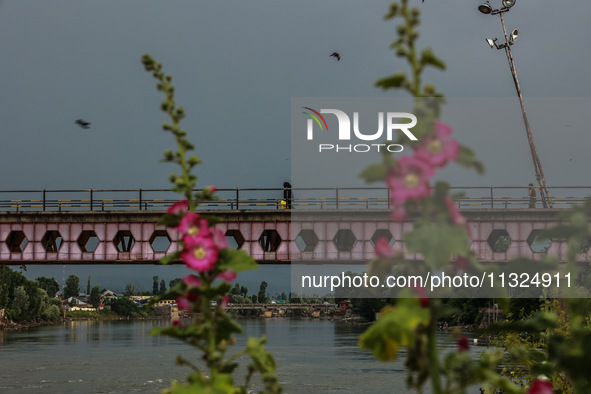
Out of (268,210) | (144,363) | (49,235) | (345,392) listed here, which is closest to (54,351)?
(144,363)

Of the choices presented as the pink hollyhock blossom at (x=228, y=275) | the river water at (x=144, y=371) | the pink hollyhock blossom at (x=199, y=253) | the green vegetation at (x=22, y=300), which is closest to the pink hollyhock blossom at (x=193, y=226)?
the pink hollyhock blossom at (x=199, y=253)

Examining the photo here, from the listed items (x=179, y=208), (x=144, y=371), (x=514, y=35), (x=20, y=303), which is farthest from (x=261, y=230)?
(x=20, y=303)

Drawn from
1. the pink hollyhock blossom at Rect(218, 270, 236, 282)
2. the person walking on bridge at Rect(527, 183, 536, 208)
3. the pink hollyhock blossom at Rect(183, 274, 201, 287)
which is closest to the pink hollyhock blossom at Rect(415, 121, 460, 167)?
the pink hollyhock blossom at Rect(218, 270, 236, 282)

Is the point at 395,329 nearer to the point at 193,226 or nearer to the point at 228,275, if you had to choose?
the point at 228,275

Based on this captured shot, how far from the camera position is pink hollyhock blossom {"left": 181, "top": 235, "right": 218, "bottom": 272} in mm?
3119

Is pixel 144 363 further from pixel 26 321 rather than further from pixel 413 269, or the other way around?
pixel 26 321

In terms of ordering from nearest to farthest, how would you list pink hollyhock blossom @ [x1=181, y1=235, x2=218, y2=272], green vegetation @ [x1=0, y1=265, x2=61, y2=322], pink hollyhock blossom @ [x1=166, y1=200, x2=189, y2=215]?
pink hollyhock blossom @ [x1=181, y1=235, x2=218, y2=272] → pink hollyhock blossom @ [x1=166, y1=200, x2=189, y2=215] → green vegetation @ [x1=0, y1=265, x2=61, y2=322]

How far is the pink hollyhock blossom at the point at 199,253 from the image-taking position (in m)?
3.12

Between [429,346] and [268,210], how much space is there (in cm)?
4834

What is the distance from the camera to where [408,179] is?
2.35 metres

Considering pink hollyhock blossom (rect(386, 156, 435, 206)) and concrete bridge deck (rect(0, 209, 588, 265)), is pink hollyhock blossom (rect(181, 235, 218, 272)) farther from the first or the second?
concrete bridge deck (rect(0, 209, 588, 265))

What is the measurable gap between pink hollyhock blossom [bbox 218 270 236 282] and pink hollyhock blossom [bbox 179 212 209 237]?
18cm

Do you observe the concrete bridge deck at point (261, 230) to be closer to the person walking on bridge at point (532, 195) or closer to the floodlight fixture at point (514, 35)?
the person walking on bridge at point (532, 195)

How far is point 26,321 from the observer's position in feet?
513
